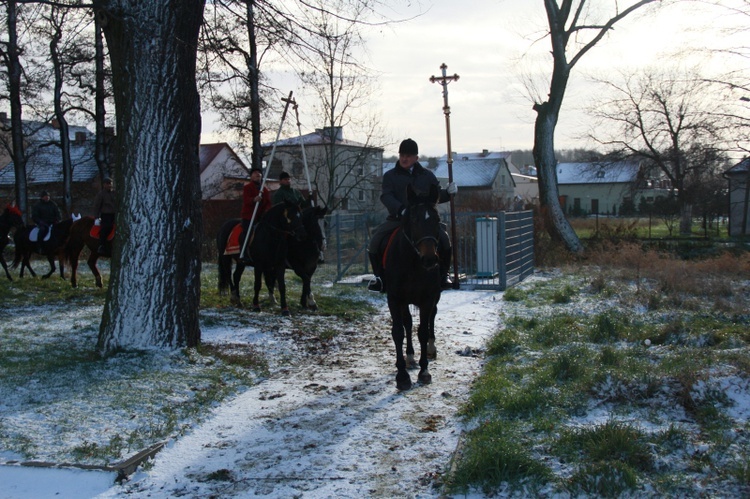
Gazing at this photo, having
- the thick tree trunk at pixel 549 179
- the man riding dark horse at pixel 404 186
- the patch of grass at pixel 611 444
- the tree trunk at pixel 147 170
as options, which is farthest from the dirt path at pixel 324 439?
the thick tree trunk at pixel 549 179

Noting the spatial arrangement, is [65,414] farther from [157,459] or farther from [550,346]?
[550,346]

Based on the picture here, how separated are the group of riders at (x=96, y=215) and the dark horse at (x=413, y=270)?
9226mm

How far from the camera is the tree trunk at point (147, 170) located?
7883mm

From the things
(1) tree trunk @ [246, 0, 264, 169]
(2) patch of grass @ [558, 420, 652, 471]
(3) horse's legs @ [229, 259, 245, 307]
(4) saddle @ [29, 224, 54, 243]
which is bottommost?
(2) patch of grass @ [558, 420, 652, 471]

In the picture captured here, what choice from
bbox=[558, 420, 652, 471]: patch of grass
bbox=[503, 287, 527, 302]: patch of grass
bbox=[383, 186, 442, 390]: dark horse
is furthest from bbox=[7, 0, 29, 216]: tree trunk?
bbox=[558, 420, 652, 471]: patch of grass

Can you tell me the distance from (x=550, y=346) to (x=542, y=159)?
18123 millimetres

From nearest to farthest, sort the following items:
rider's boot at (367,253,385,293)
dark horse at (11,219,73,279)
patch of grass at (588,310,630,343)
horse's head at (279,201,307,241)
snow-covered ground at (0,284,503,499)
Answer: snow-covered ground at (0,284,503,499) → rider's boot at (367,253,385,293) → patch of grass at (588,310,630,343) → horse's head at (279,201,307,241) → dark horse at (11,219,73,279)

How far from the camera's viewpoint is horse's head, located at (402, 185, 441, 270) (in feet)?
22.6

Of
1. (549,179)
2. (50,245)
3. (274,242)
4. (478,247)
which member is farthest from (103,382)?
(549,179)

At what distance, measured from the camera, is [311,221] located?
1284 centimetres

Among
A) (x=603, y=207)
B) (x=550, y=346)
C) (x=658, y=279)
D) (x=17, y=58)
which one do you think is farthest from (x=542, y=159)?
(x=603, y=207)

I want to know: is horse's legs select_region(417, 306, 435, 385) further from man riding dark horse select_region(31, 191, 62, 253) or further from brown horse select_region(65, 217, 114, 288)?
man riding dark horse select_region(31, 191, 62, 253)

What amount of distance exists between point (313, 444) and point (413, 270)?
8.39ft

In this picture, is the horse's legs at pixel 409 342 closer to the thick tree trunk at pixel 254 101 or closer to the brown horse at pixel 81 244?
the brown horse at pixel 81 244
